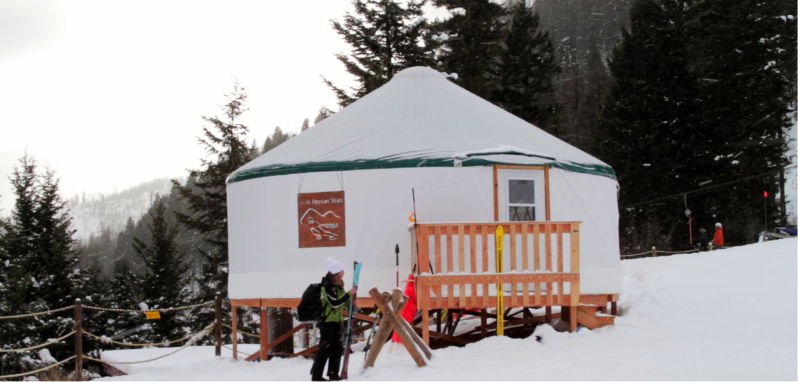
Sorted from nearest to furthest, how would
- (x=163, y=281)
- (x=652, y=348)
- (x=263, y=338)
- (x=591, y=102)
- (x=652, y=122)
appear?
(x=652, y=348), (x=263, y=338), (x=163, y=281), (x=652, y=122), (x=591, y=102)

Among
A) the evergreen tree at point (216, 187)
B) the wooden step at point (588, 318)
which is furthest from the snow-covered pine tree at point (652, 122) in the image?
the wooden step at point (588, 318)

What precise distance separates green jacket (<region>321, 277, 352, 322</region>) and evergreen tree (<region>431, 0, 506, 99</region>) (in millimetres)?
15422

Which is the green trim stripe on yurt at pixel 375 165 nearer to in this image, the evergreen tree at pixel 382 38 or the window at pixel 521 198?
the window at pixel 521 198

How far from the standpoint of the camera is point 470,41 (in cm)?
2373

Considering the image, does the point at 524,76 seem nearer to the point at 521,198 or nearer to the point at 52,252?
the point at 52,252

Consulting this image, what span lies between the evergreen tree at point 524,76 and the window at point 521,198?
15.1m

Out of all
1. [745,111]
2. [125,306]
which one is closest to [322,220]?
[125,306]

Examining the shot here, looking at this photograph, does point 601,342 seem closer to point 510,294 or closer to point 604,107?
point 510,294

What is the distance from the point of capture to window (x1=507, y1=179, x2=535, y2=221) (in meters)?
8.81

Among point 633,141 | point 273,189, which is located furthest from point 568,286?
point 633,141

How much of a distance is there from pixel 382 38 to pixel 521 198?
11661 millimetres

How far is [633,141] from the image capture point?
2608 centimetres

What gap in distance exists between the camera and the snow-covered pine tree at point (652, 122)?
24.5 metres

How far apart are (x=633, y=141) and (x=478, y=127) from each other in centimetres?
1815
